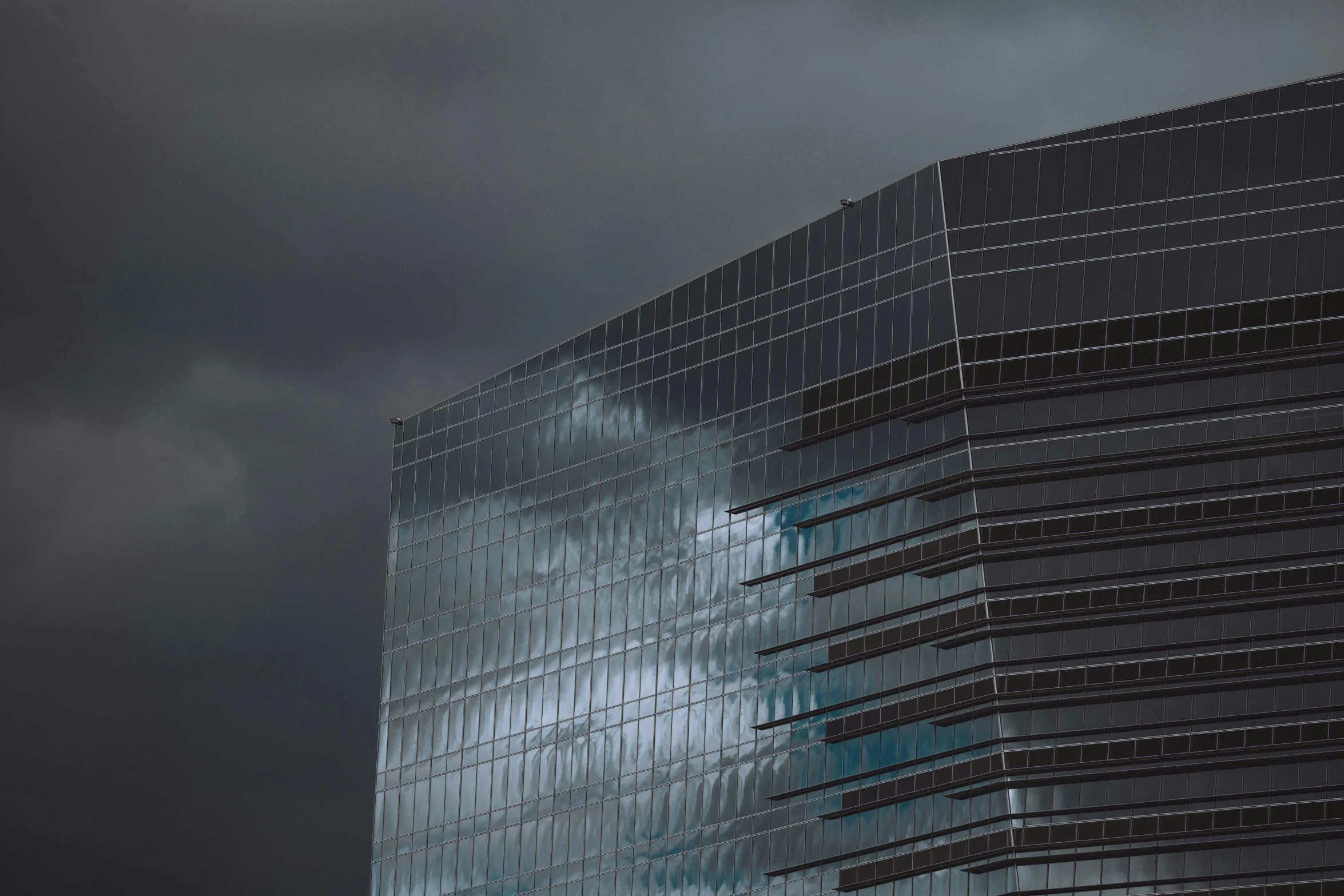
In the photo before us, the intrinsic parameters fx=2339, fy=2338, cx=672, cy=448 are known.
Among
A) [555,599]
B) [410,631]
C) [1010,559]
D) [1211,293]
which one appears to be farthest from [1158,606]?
[410,631]

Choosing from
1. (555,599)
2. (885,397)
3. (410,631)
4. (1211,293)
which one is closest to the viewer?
(1211,293)

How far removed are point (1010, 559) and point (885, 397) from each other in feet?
44.8

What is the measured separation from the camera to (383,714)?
16888 cm

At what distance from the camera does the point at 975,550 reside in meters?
126

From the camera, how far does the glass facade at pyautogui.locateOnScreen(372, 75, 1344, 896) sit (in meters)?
119

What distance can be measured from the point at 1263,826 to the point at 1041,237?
33.8 meters

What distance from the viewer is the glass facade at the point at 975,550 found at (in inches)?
4670

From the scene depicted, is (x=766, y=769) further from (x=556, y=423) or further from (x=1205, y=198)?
(x=1205, y=198)

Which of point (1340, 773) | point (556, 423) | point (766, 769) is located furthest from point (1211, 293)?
point (556, 423)

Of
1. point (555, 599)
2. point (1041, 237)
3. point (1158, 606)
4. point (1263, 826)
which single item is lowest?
point (1263, 826)

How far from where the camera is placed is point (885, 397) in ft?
438

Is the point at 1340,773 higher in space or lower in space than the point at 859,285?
lower

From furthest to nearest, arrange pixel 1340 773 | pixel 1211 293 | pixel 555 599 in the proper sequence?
pixel 555 599
pixel 1211 293
pixel 1340 773

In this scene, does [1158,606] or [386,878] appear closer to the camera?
[1158,606]
